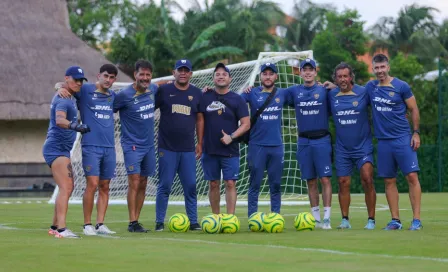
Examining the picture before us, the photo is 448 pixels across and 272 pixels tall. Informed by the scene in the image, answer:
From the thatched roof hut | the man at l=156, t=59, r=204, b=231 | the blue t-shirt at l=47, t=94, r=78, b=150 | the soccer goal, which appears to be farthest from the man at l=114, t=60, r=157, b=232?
the thatched roof hut

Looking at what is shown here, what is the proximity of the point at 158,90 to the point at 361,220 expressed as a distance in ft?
14.4

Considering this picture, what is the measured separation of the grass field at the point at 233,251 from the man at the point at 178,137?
0.85 m

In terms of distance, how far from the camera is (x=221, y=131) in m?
14.5

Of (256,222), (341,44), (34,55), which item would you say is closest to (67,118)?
(256,222)

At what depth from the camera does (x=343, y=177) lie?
14.3 metres

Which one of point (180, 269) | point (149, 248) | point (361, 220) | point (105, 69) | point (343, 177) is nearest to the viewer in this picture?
point (180, 269)

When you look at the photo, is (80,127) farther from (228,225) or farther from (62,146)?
(228,225)

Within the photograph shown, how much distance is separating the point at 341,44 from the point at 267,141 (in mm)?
37736

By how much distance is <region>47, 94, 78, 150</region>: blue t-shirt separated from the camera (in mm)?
12617

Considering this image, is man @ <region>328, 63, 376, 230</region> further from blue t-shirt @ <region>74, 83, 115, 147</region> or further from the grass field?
blue t-shirt @ <region>74, 83, 115, 147</region>

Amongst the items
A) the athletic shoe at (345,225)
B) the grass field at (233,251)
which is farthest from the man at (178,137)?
the athletic shoe at (345,225)

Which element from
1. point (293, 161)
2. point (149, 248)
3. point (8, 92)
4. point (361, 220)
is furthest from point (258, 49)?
point (149, 248)

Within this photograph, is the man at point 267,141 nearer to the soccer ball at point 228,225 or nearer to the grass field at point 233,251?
the grass field at point 233,251

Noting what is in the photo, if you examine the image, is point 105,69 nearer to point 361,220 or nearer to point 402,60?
point 361,220
